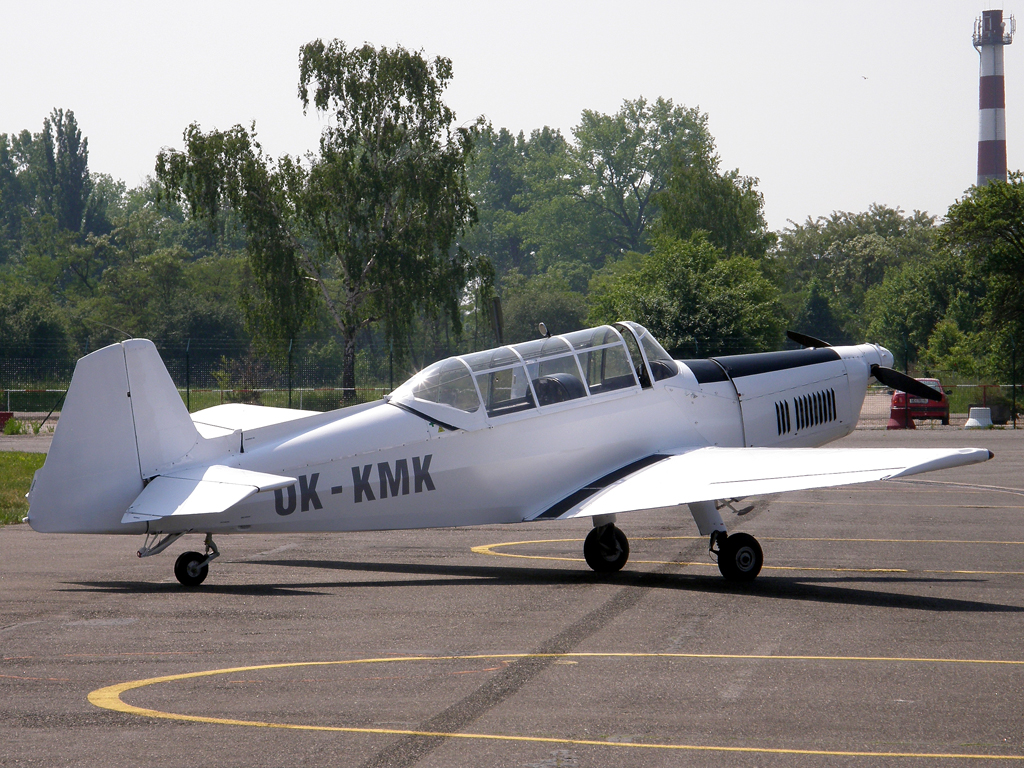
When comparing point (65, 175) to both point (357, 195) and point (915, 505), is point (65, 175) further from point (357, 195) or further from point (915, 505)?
point (915, 505)

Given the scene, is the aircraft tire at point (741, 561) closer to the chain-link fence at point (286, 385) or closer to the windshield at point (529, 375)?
the windshield at point (529, 375)

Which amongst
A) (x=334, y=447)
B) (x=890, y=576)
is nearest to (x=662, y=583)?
(x=890, y=576)

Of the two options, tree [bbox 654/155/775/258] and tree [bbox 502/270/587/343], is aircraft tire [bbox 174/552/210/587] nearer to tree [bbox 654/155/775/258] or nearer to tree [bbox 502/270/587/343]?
tree [bbox 654/155/775/258]

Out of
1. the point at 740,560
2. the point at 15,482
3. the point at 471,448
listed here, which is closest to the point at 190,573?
the point at 471,448

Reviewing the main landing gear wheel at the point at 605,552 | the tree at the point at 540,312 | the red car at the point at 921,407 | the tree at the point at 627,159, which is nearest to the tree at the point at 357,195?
the red car at the point at 921,407

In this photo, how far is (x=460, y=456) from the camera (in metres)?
11.6

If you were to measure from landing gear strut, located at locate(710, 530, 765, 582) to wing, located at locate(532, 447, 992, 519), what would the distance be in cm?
74

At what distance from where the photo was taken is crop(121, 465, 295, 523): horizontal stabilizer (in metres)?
10.1

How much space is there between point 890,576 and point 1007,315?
1719 inches

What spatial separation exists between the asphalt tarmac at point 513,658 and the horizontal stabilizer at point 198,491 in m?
0.85

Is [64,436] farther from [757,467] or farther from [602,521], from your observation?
[757,467]

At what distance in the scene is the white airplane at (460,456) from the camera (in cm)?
1059

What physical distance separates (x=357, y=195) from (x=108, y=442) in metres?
38.9

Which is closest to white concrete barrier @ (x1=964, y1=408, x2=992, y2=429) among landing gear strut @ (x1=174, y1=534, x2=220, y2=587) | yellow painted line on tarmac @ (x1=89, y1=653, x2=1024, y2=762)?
landing gear strut @ (x1=174, y1=534, x2=220, y2=587)
